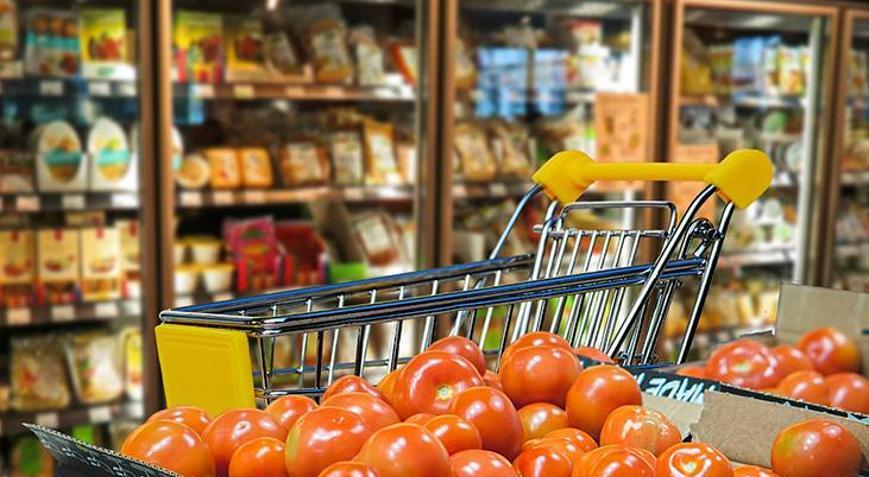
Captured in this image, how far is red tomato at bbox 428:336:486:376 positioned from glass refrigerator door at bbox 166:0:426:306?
1.96 meters

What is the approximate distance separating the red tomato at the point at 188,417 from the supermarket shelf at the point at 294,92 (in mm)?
2123

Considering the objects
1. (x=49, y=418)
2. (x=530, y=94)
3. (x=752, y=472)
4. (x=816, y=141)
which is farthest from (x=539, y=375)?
(x=816, y=141)

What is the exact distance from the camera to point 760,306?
4582mm

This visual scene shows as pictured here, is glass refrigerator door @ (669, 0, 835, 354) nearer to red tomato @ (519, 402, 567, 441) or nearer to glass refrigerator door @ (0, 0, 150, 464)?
glass refrigerator door @ (0, 0, 150, 464)

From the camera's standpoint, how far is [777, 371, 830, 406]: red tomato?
1451 mm

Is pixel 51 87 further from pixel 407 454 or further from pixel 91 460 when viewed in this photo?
pixel 407 454

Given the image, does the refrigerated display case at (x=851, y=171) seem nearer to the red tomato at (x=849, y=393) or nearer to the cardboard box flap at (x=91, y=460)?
the red tomato at (x=849, y=393)

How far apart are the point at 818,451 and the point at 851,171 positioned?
3887 millimetres

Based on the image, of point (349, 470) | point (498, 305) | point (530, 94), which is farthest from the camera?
point (530, 94)

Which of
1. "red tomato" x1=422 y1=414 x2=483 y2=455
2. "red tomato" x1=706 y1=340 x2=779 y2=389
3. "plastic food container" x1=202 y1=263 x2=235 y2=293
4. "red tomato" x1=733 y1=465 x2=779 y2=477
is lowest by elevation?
"plastic food container" x1=202 y1=263 x2=235 y2=293

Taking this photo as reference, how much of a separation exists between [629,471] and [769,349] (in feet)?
2.49

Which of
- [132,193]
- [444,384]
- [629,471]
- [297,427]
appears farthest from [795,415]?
[132,193]

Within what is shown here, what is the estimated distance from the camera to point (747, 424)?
108 cm

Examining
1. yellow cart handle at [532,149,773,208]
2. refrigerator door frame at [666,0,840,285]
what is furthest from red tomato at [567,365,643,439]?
refrigerator door frame at [666,0,840,285]
